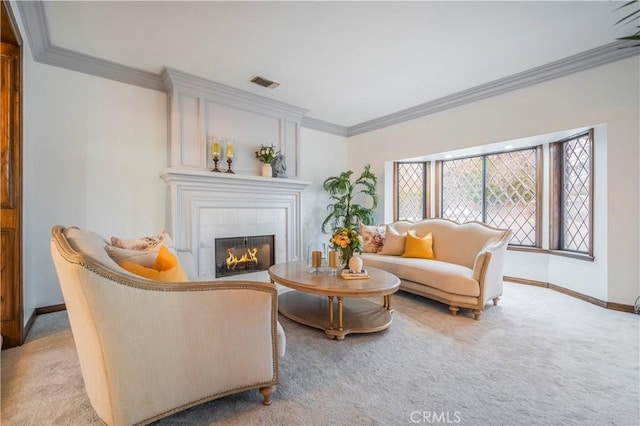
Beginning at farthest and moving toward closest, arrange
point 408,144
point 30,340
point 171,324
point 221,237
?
point 408,144
point 221,237
point 30,340
point 171,324

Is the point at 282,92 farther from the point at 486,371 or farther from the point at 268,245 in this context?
the point at 486,371

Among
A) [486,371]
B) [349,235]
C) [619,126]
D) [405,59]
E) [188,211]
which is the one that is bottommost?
[486,371]

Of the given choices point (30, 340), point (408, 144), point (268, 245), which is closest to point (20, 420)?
point (30, 340)

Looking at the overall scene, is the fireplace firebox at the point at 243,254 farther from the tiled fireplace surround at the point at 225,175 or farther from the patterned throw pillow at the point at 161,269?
the patterned throw pillow at the point at 161,269

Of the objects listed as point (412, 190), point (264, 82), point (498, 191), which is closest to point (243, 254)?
point (264, 82)

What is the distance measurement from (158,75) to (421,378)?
4051mm

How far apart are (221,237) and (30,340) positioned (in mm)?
1926

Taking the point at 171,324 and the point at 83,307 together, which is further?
the point at 171,324

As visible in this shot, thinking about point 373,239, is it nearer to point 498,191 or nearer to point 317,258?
point 317,258

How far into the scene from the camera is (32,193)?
2.62 metres

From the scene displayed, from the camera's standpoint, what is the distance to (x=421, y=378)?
1777 millimetres

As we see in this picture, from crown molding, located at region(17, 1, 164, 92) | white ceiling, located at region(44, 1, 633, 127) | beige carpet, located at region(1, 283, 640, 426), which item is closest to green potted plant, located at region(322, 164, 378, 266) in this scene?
white ceiling, located at region(44, 1, 633, 127)

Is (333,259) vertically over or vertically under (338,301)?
over

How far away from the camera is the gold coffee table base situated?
2.33 m
